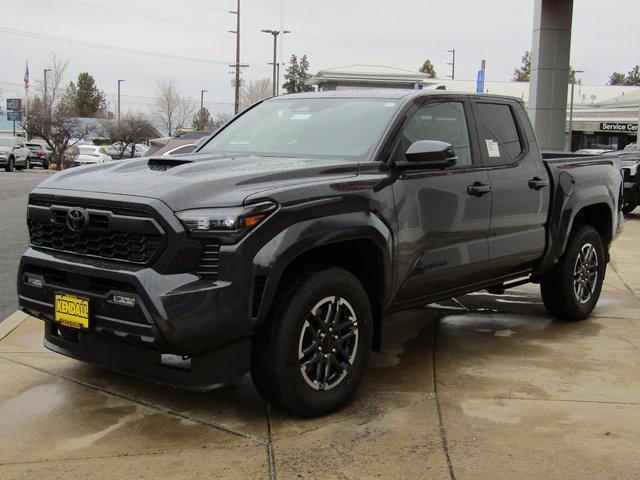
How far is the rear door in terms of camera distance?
5.62 meters

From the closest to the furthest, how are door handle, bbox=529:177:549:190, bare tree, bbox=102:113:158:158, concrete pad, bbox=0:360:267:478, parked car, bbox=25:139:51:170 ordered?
concrete pad, bbox=0:360:267:478, door handle, bbox=529:177:549:190, parked car, bbox=25:139:51:170, bare tree, bbox=102:113:158:158

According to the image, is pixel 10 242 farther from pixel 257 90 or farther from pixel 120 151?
pixel 257 90

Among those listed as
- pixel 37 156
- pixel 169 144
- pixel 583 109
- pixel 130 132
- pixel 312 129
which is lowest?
pixel 37 156

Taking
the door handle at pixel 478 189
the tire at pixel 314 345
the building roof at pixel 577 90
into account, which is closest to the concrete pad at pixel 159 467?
the tire at pixel 314 345

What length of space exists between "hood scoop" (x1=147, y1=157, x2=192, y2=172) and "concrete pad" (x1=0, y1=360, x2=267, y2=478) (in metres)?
1.41

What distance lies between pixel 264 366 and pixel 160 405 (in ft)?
2.84

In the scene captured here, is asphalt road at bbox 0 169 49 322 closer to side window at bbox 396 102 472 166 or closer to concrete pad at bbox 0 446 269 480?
concrete pad at bbox 0 446 269 480

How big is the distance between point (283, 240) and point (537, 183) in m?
2.83

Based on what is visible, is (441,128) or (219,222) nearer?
(219,222)

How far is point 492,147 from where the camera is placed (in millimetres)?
5727

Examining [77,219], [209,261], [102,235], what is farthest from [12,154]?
[209,261]

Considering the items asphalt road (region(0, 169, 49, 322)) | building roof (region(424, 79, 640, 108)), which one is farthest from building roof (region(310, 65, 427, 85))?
asphalt road (region(0, 169, 49, 322))

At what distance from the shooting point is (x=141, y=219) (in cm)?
384

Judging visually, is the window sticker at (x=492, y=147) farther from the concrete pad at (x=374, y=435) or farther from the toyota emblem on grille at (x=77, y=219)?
the toyota emblem on grille at (x=77, y=219)
